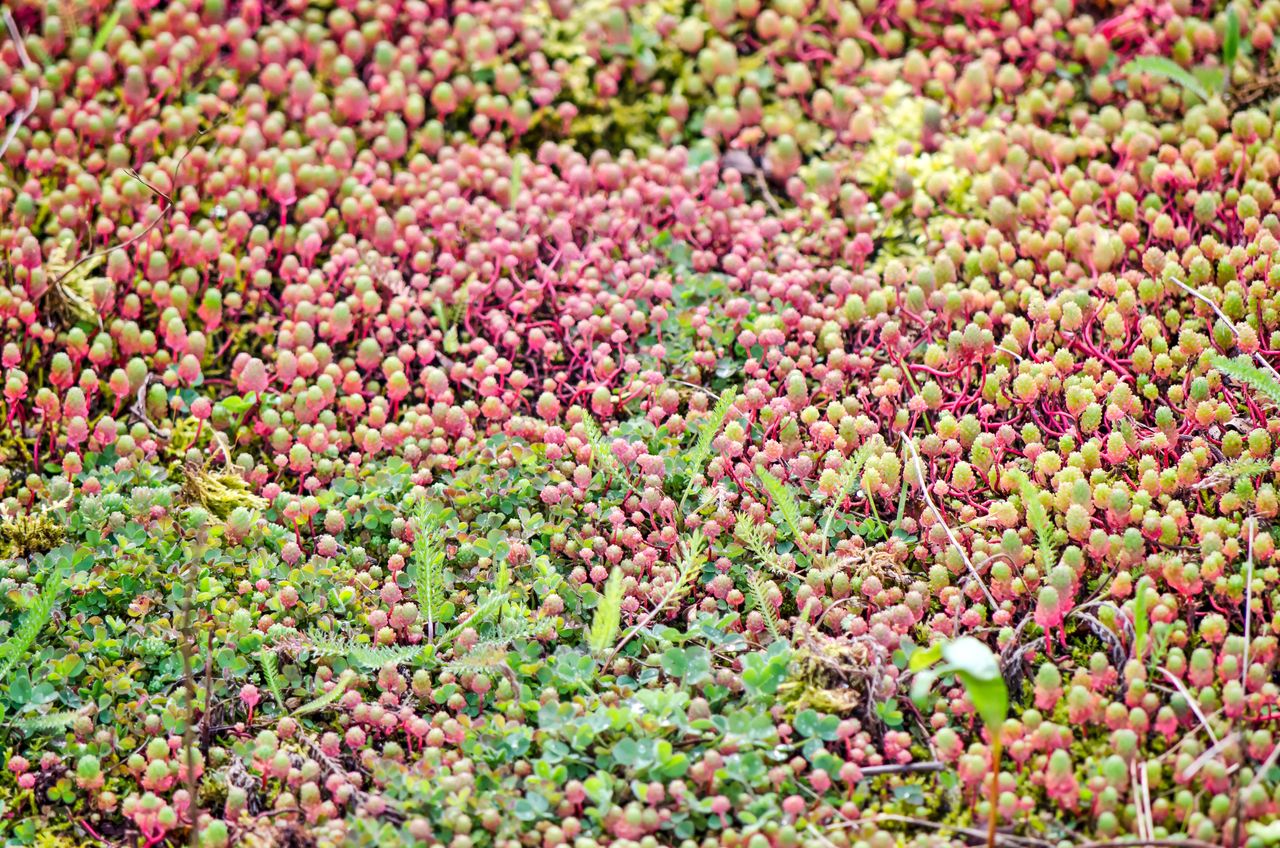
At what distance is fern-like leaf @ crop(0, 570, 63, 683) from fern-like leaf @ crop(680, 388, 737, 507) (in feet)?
4.90

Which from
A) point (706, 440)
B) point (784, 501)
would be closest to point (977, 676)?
point (784, 501)

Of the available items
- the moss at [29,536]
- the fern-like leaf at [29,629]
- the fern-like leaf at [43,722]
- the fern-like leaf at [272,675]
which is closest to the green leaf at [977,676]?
the fern-like leaf at [272,675]

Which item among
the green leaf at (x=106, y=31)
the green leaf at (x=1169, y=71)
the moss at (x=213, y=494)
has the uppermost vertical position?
the green leaf at (x=106, y=31)

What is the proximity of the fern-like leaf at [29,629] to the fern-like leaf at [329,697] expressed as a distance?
2.00 ft

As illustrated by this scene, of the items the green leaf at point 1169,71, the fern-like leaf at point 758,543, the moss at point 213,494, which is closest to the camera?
the fern-like leaf at point 758,543

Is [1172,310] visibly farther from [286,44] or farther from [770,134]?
[286,44]

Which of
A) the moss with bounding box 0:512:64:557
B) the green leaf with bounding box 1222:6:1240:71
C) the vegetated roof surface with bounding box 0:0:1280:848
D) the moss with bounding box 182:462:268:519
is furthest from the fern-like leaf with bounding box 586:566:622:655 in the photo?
the green leaf with bounding box 1222:6:1240:71

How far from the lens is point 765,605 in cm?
286

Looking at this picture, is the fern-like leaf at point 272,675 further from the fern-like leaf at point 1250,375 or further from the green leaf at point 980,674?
the fern-like leaf at point 1250,375

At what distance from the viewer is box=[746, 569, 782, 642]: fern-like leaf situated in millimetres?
2844

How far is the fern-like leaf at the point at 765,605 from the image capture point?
2844 mm

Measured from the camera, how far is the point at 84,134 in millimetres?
4156

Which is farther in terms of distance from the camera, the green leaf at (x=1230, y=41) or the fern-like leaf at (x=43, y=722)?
the green leaf at (x=1230, y=41)

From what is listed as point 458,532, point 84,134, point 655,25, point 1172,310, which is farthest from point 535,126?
point 1172,310
